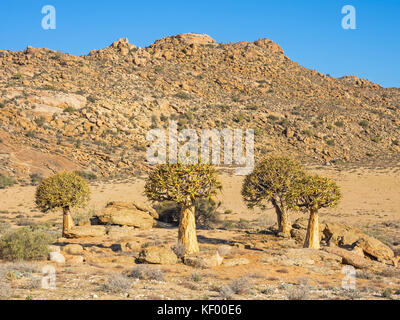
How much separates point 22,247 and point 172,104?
42940 mm

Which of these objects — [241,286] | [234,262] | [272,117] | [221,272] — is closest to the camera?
[241,286]

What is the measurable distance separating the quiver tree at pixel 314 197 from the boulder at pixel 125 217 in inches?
316

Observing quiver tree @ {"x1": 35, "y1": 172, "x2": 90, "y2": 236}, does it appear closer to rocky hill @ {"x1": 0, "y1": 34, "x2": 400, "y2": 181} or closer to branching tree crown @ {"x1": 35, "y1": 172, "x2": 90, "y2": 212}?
branching tree crown @ {"x1": 35, "y1": 172, "x2": 90, "y2": 212}

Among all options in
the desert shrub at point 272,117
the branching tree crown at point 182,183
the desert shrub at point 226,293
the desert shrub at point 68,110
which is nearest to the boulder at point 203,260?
the branching tree crown at point 182,183

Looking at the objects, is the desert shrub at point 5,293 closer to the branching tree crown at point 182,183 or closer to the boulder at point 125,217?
the branching tree crown at point 182,183

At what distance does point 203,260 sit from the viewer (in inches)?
404

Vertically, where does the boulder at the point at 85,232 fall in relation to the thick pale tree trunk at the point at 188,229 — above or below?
below

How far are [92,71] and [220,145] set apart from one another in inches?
936

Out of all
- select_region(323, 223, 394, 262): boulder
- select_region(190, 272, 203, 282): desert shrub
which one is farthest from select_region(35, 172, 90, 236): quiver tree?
select_region(323, 223, 394, 262): boulder

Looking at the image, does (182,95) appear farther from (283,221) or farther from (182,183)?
(182,183)

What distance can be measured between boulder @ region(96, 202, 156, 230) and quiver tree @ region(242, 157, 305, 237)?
18.3 ft

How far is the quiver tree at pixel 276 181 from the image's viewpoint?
14.4 m

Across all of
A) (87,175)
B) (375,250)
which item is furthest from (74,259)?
(87,175)
